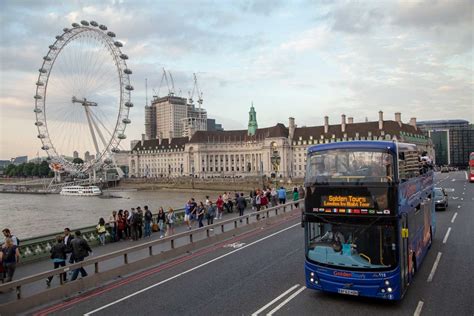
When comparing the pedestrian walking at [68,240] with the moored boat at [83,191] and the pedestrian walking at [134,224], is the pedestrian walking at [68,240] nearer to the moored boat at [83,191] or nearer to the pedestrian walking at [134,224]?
the pedestrian walking at [134,224]

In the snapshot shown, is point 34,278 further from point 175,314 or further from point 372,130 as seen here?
point 372,130

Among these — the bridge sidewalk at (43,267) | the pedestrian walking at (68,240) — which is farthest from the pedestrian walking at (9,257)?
the pedestrian walking at (68,240)

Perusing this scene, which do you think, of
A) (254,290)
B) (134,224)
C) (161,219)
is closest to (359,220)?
(254,290)

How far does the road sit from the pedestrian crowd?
155 cm

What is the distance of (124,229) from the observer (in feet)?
69.7

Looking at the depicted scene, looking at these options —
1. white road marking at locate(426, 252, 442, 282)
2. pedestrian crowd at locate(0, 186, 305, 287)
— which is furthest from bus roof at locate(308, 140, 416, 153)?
pedestrian crowd at locate(0, 186, 305, 287)

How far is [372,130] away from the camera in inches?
5945

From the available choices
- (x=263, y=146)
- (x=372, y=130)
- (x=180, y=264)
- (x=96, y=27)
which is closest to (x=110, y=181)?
(x=263, y=146)

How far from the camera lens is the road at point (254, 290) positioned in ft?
35.8

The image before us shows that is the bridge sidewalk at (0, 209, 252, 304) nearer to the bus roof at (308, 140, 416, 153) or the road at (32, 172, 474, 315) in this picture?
the road at (32, 172, 474, 315)

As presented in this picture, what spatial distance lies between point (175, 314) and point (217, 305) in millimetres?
1139

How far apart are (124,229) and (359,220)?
533 inches

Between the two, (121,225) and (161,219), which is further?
(161,219)

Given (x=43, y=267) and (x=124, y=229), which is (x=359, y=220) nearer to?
(x=43, y=267)
